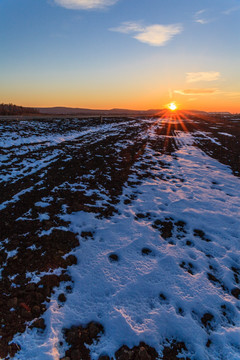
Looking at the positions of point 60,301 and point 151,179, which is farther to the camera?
point 151,179

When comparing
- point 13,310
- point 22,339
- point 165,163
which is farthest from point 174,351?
point 165,163

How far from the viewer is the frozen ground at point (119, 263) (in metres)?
2.95

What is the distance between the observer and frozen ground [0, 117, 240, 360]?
2.95 metres

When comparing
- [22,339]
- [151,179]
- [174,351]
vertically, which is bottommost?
[174,351]

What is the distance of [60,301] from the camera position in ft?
10.9

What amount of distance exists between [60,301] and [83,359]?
37.7 inches

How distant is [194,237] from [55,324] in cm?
391

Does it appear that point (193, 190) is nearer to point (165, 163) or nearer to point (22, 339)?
point (165, 163)

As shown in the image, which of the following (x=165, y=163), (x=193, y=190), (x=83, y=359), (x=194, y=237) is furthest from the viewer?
(x=165, y=163)

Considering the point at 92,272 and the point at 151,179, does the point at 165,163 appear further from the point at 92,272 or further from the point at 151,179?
the point at 92,272

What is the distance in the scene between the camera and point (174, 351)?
283 centimetres

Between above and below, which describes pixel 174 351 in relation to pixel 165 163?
below

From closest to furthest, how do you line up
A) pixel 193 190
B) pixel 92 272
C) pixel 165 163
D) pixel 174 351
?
pixel 174 351 < pixel 92 272 < pixel 193 190 < pixel 165 163

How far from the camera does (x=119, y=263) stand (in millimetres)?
4219
